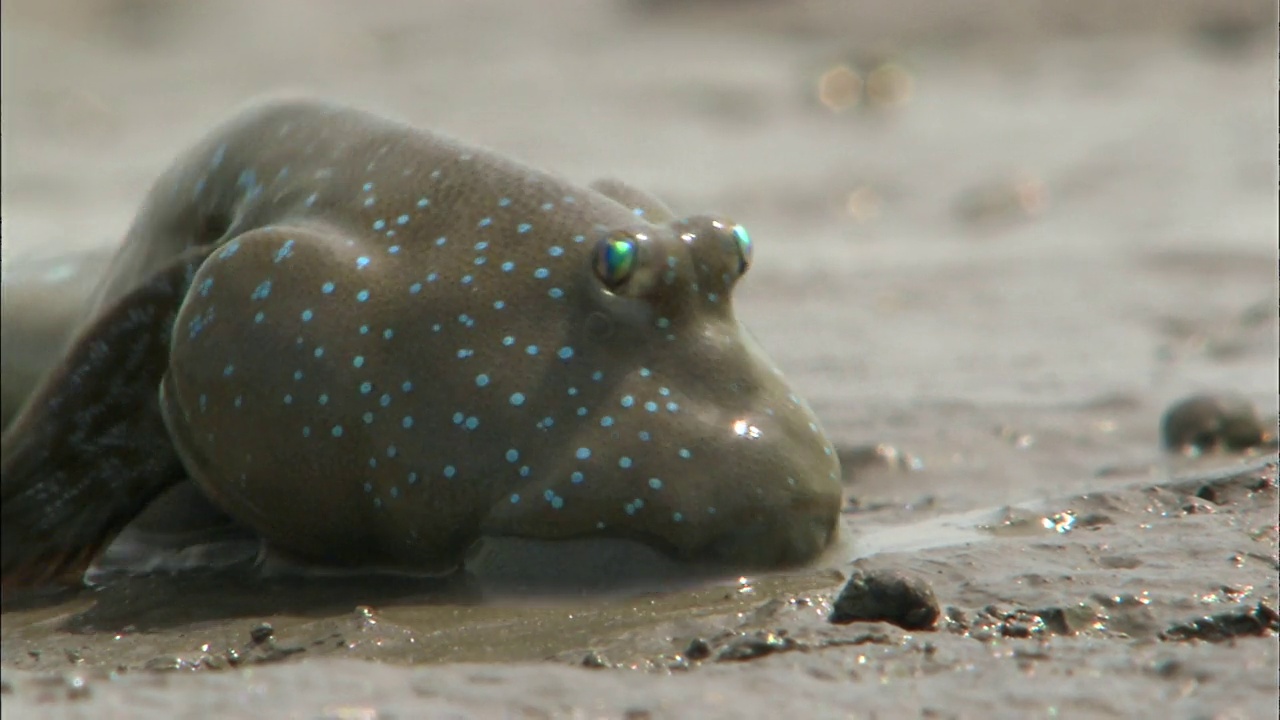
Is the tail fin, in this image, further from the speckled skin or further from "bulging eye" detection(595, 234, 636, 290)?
"bulging eye" detection(595, 234, 636, 290)

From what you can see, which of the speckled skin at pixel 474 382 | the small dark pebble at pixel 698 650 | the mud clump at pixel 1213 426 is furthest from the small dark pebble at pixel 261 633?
the mud clump at pixel 1213 426

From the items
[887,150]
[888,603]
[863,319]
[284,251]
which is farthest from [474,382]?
[887,150]

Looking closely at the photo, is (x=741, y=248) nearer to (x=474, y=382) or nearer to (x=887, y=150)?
(x=474, y=382)

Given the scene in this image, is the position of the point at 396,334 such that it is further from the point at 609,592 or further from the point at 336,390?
the point at 609,592

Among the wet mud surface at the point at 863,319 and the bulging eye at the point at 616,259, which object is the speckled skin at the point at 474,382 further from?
the wet mud surface at the point at 863,319

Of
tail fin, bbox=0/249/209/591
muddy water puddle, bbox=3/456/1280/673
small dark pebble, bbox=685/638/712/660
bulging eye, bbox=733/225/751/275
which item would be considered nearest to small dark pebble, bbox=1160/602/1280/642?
muddy water puddle, bbox=3/456/1280/673
